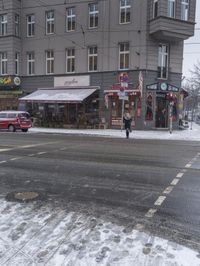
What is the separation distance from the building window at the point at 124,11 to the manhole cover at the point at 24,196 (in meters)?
23.8

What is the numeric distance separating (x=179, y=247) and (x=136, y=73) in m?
24.4

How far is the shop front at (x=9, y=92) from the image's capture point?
34.3 m

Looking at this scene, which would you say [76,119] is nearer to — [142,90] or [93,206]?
[142,90]

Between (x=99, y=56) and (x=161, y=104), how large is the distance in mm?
6410

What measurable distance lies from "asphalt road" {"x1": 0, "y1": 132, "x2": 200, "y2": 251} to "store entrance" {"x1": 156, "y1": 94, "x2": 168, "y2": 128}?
15.6 meters

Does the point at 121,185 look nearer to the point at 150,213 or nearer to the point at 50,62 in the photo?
the point at 150,213

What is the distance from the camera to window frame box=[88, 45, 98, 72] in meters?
30.6

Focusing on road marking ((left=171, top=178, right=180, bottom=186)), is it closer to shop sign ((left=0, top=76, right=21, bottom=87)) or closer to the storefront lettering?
shop sign ((left=0, top=76, right=21, bottom=87))

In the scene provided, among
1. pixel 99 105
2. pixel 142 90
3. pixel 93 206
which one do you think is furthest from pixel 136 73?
pixel 93 206

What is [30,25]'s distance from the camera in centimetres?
3409

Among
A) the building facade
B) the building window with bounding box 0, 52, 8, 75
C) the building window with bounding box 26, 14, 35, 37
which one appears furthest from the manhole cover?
the building window with bounding box 0, 52, 8, 75

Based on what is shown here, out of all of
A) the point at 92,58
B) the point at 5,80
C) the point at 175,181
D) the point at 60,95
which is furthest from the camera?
the point at 5,80

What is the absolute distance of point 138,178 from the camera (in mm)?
9219

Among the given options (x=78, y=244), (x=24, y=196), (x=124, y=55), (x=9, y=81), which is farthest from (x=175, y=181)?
(x=9, y=81)
